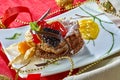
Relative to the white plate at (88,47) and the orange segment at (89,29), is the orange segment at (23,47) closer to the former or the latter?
the white plate at (88,47)

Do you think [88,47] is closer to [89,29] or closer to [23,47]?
[89,29]

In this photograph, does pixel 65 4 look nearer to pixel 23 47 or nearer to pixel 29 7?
pixel 29 7

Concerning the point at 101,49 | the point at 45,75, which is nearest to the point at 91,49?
the point at 101,49

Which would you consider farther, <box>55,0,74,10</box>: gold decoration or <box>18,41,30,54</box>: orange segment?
<box>55,0,74,10</box>: gold decoration

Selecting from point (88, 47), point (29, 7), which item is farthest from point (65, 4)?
point (88, 47)

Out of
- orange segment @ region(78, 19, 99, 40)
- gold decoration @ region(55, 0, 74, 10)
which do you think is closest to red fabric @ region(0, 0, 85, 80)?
gold decoration @ region(55, 0, 74, 10)

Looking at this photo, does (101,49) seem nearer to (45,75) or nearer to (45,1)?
(45,75)

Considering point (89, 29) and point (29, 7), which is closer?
point (89, 29)

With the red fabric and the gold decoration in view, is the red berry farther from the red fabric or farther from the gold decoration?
the gold decoration
